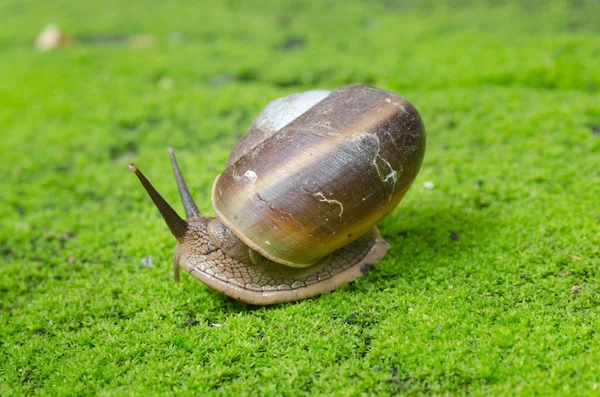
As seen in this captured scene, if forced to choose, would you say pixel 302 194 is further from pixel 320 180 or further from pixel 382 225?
pixel 382 225

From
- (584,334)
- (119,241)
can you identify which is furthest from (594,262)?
(119,241)

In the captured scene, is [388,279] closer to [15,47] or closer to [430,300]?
[430,300]

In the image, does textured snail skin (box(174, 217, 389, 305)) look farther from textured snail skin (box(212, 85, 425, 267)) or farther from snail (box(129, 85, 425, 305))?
textured snail skin (box(212, 85, 425, 267))

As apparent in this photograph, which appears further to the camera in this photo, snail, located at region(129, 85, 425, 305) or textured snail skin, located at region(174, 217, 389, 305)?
textured snail skin, located at region(174, 217, 389, 305)

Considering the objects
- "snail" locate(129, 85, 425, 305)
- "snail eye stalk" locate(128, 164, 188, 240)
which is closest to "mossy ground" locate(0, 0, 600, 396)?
"snail" locate(129, 85, 425, 305)

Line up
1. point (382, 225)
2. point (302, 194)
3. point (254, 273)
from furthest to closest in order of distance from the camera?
point (382, 225)
point (254, 273)
point (302, 194)

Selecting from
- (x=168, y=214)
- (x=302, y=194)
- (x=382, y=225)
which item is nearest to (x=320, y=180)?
(x=302, y=194)

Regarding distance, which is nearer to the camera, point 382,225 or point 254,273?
point 254,273
